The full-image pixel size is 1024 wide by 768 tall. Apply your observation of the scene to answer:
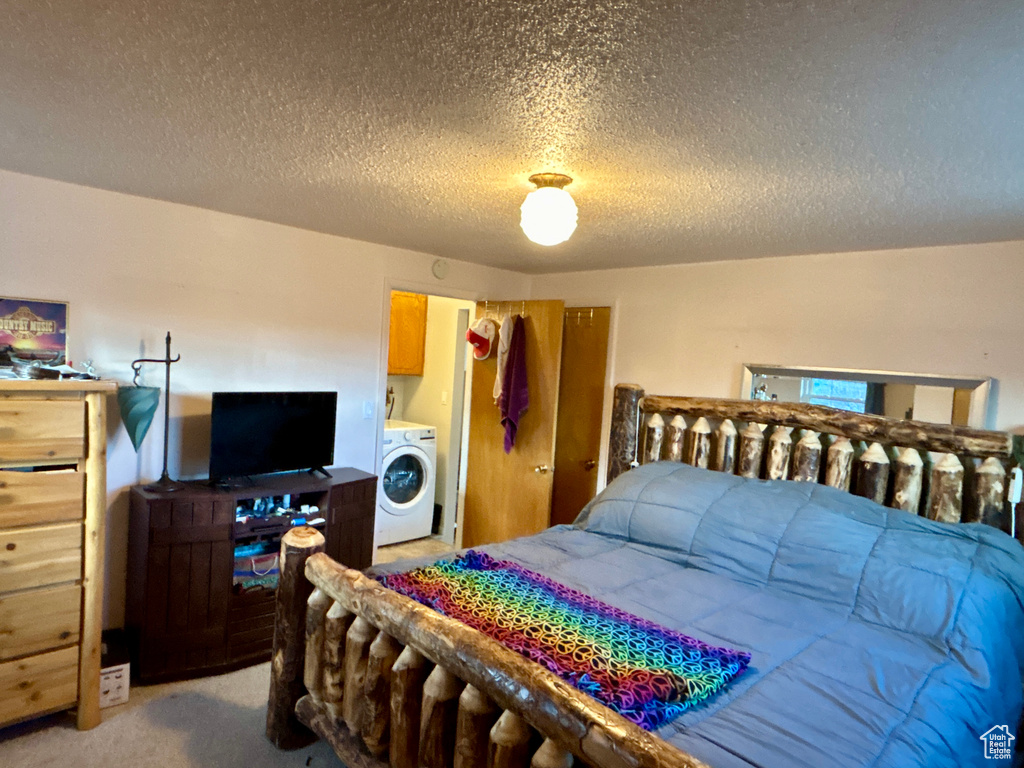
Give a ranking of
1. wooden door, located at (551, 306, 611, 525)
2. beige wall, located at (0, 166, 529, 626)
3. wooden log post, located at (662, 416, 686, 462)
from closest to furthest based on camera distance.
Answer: beige wall, located at (0, 166, 529, 626) → wooden log post, located at (662, 416, 686, 462) → wooden door, located at (551, 306, 611, 525)

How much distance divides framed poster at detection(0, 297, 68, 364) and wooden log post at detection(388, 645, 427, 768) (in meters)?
2.12

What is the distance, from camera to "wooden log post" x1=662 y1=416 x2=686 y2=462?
3.20 m

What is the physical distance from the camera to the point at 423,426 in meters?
4.68

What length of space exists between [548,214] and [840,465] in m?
1.80

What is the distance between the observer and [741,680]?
157 centimetres

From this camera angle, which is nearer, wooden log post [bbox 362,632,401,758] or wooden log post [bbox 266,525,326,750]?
wooden log post [bbox 362,632,401,758]

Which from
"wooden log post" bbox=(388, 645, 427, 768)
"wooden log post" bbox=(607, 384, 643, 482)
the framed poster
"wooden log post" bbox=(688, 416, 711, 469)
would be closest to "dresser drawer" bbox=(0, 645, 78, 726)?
the framed poster

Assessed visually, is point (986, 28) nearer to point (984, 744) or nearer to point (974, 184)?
point (974, 184)

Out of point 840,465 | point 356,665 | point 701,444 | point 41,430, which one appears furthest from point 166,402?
point 840,465

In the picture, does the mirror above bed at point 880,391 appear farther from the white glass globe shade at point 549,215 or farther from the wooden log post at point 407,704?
the wooden log post at point 407,704

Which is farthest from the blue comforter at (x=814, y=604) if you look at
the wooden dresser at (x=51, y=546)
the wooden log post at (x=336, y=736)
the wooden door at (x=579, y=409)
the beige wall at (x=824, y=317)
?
the wooden dresser at (x=51, y=546)

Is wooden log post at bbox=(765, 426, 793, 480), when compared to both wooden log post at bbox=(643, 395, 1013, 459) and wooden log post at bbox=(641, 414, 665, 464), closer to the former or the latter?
wooden log post at bbox=(643, 395, 1013, 459)

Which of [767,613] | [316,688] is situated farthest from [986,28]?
[316,688]

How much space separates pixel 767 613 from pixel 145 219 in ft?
10.3
